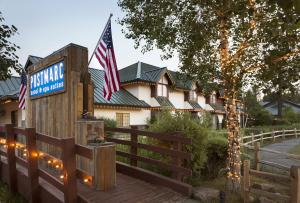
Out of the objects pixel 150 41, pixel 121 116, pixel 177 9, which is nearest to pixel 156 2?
pixel 177 9

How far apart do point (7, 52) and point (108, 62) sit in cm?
562

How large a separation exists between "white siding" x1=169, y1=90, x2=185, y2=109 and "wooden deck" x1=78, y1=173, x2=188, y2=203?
852 inches

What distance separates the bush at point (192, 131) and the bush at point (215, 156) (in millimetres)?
550

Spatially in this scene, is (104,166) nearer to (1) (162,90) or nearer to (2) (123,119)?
(2) (123,119)

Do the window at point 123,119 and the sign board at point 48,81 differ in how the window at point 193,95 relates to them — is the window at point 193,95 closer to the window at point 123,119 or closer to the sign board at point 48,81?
the window at point 123,119

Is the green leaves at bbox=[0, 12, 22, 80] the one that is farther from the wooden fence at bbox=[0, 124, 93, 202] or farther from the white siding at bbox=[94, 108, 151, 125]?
the white siding at bbox=[94, 108, 151, 125]

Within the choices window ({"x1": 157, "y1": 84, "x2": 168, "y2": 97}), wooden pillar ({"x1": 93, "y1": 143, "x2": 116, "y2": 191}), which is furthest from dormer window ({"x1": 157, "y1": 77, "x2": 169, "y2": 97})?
wooden pillar ({"x1": 93, "y1": 143, "x2": 116, "y2": 191})

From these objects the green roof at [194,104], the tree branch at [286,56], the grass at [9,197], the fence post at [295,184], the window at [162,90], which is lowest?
the grass at [9,197]

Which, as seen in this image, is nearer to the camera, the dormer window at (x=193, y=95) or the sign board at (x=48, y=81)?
the sign board at (x=48, y=81)

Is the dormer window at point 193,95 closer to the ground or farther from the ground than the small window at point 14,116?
farther from the ground

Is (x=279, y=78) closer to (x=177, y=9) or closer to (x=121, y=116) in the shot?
(x=177, y=9)

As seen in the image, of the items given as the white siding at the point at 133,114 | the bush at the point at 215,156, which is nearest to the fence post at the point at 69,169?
the bush at the point at 215,156

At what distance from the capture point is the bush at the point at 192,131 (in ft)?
24.5

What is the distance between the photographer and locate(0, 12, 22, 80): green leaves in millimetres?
9984
